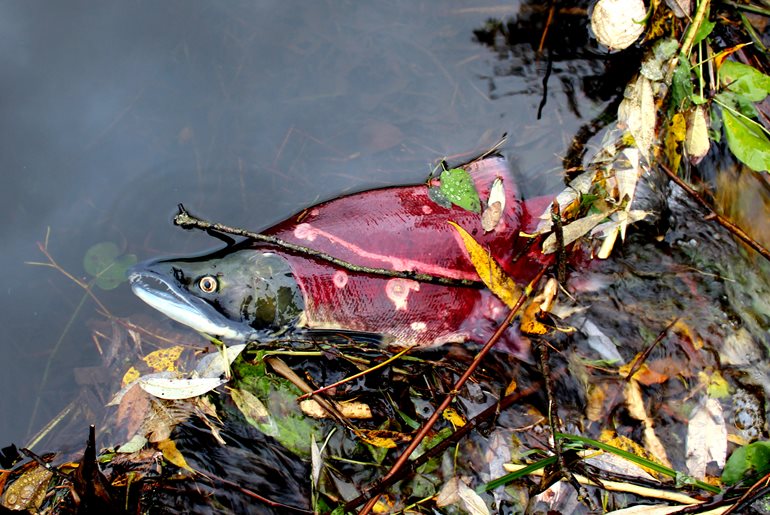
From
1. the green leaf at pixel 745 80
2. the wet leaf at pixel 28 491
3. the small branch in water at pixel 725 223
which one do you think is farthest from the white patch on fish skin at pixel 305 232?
the green leaf at pixel 745 80

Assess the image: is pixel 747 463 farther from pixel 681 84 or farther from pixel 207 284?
pixel 207 284

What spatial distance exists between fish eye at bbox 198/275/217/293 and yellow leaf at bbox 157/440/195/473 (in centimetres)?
76

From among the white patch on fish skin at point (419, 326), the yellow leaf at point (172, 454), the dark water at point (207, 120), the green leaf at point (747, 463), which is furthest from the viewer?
the dark water at point (207, 120)

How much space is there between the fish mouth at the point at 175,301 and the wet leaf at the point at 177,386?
0.28 meters

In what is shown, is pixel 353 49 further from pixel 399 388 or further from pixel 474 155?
pixel 399 388

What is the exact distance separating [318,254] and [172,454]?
1186 millimetres

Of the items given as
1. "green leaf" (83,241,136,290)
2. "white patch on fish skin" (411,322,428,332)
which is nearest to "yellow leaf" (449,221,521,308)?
"white patch on fish skin" (411,322,428,332)

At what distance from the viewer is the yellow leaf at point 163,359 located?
10.1 feet

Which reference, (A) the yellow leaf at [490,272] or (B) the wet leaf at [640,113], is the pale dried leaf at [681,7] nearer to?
(B) the wet leaf at [640,113]

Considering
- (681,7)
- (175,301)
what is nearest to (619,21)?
(681,7)

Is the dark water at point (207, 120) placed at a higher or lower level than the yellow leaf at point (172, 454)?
higher

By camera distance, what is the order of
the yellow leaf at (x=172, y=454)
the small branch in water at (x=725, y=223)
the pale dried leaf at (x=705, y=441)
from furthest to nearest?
the small branch in water at (x=725, y=223), the yellow leaf at (x=172, y=454), the pale dried leaf at (x=705, y=441)

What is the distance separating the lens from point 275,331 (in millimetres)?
2938

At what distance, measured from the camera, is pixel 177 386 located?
8.79 feet
